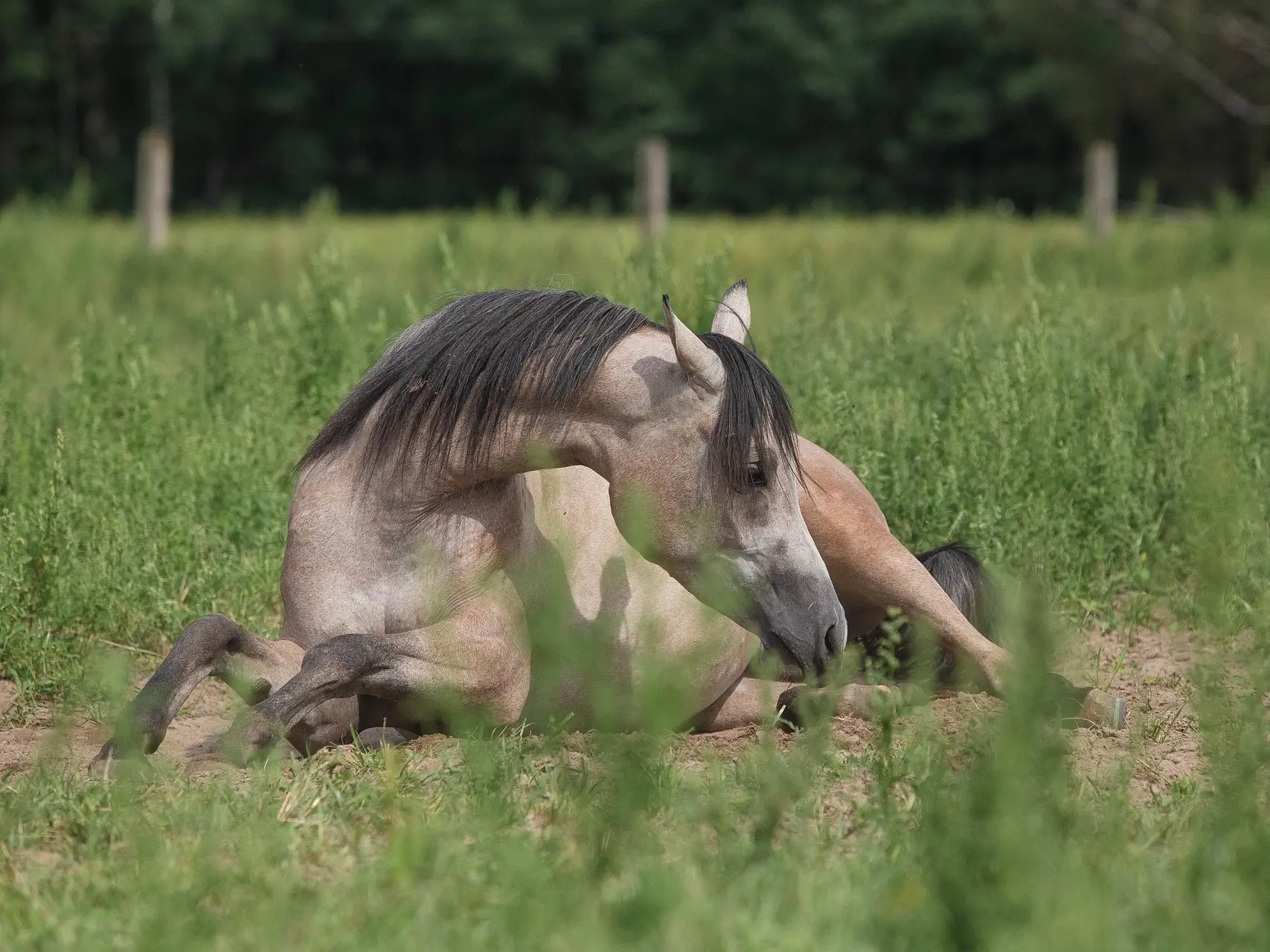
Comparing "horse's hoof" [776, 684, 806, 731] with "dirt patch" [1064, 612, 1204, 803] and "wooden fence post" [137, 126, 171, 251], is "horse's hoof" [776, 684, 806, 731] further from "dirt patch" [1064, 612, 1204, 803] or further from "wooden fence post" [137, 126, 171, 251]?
"wooden fence post" [137, 126, 171, 251]

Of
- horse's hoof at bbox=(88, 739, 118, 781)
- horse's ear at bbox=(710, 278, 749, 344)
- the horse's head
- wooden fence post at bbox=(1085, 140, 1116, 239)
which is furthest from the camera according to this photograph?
wooden fence post at bbox=(1085, 140, 1116, 239)

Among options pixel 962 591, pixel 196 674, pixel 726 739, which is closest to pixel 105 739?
pixel 196 674

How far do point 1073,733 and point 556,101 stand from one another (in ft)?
135

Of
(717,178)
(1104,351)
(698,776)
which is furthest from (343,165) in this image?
(698,776)

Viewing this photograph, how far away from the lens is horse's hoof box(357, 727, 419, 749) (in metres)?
4.00

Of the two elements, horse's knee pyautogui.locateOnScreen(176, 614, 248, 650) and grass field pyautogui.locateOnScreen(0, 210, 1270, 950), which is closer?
grass field pyautogui.locateOnScreen(0, 210, 1270, 950)

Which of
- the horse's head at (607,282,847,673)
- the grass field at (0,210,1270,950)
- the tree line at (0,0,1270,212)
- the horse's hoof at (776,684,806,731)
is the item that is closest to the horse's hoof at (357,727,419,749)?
the grass field at (0,210,1270,950)

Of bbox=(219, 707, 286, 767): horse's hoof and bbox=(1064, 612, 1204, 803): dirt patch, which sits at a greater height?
bbox=(219, 707, 286, 767): horse's hoof

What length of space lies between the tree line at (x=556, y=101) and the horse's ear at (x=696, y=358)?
1294 inches

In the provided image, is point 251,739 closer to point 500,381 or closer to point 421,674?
point 421,674

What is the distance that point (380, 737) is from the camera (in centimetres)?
400

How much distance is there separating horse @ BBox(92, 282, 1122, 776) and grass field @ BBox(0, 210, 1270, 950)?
21cm

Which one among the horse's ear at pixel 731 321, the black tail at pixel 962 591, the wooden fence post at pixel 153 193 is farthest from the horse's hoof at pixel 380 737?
the wooden fence post at pixel 153 193

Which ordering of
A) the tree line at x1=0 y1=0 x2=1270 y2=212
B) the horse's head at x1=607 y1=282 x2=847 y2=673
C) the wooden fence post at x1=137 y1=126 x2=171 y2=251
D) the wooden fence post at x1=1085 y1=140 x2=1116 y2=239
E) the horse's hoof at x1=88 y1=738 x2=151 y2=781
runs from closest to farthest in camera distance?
the horse's hoof at x1=88 y1=738 x2=151 y2=781
the horse's head at x1=607 y1=282 x2=847 y2=673
the wooden fence post at x1=137 y1=126 x2=171 y2=251
the wooden fence post at x1=1085 y1=140 x2=1116 y2=239
the tree line at x1=0 y1=0 x2=1270 y2=212
